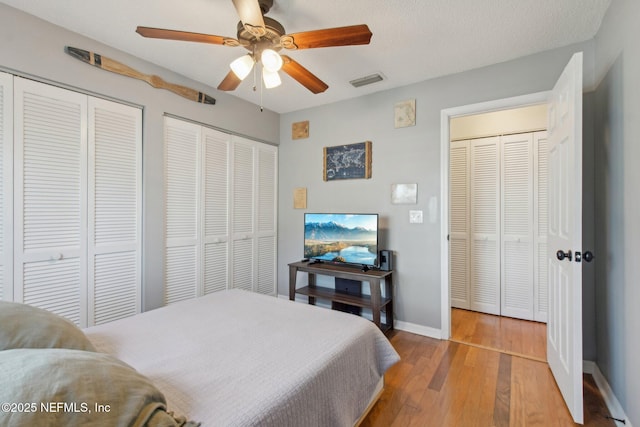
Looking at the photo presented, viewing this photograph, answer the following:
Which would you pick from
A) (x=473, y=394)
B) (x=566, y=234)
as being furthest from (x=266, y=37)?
(x=473, y=394)

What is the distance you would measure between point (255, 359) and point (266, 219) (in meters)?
2.61

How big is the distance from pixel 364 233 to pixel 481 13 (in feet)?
6.49

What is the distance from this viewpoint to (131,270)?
249 cm

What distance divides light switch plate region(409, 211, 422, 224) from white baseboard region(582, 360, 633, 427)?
1.65m

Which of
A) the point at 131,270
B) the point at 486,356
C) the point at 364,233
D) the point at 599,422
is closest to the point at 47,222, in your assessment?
the point at 131,270

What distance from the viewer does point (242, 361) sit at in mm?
1287

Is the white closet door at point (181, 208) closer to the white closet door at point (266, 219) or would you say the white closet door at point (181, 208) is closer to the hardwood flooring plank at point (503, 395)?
the white closet door at point (266, 219)

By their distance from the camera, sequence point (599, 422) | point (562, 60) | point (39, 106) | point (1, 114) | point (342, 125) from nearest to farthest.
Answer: point (599, 422)
point (1, 114)
point (39, 106)
point (562, 60)
point (342, 125)

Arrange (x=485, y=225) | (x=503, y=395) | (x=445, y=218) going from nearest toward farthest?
(x=503, y=395), (x=445, y=218), (x=485, y=225)

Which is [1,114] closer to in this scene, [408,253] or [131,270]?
[131,270]

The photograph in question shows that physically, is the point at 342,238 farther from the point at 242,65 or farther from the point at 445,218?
the point at 242,65

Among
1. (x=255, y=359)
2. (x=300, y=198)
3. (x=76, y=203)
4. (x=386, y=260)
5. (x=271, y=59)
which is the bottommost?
(x=255, y=359)

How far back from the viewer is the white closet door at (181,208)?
2.76 metres

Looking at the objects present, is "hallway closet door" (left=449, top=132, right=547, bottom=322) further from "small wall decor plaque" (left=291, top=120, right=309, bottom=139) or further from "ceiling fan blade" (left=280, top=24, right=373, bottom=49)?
"ceiling fan blade" (left=280, top=24, right=373, bottom=49)
